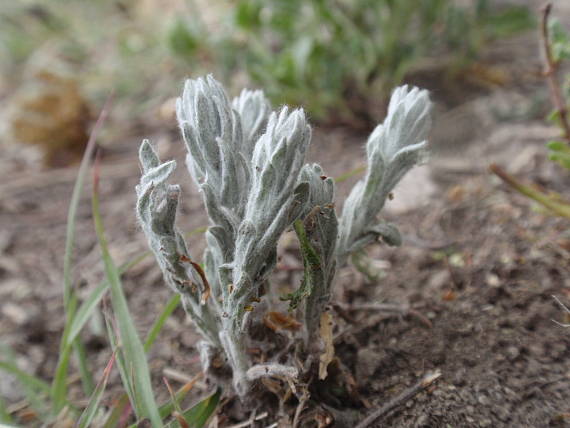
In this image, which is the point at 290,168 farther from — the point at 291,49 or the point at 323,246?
the point at 291,49

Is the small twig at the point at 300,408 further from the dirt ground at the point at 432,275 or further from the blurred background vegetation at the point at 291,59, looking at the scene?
the blurred background vegetation at the point at 291,59

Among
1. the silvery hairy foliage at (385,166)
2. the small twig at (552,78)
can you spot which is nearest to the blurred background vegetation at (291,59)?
the small twig at (552,78)

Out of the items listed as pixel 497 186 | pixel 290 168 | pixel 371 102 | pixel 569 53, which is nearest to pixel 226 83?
pixel 371 102

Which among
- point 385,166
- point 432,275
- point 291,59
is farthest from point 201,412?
point 291,59

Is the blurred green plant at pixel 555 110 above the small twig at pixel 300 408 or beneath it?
above

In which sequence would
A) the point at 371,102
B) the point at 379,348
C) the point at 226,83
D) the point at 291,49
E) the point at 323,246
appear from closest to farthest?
the point at 323,246 < the point at 379,348 < the point at 291,49 < the point at 371,102 < the point at 226,83
